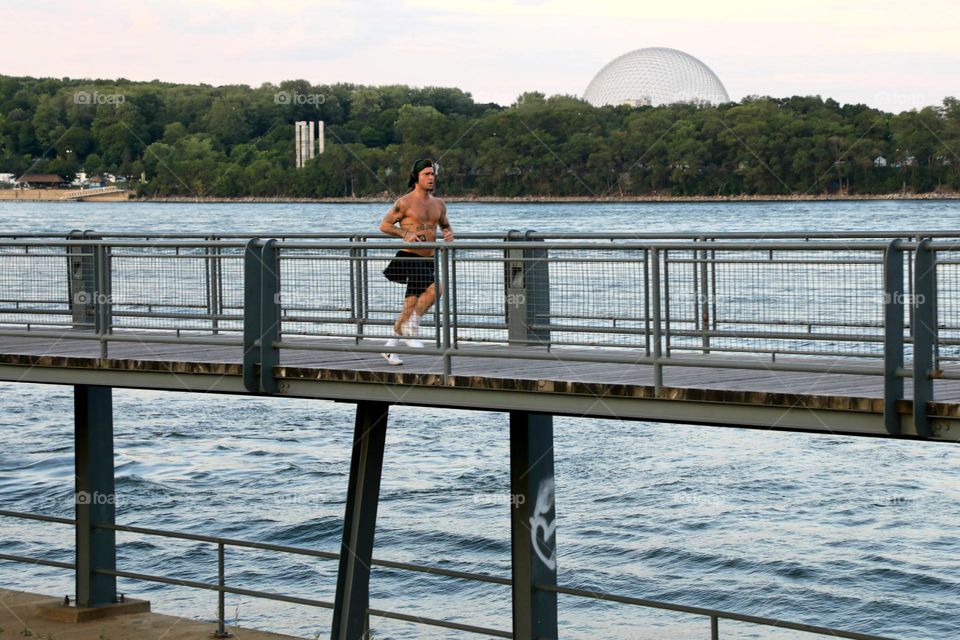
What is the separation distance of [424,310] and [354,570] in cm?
246

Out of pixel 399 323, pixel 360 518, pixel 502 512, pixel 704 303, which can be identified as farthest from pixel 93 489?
pixel 502 512

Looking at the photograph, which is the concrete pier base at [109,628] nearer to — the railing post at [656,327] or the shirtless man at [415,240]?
the shirtless man at [415,240]

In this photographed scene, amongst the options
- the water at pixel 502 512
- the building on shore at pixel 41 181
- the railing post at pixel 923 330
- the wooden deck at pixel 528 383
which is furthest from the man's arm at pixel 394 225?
the building on shore at pixel 41 181

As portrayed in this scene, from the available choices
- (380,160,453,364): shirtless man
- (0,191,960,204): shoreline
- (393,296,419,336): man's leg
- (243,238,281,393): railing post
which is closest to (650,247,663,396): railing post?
(380,160,453,364): shirtless man

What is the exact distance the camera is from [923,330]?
28.8ft

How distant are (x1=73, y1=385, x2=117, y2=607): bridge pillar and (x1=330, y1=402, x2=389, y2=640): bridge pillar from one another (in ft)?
9.83

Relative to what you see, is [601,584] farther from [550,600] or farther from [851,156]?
[851,156]

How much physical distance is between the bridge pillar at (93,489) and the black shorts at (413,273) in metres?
4.06

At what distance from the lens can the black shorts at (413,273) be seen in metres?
11.7

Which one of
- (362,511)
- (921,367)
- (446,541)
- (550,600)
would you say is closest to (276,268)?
(362,511)

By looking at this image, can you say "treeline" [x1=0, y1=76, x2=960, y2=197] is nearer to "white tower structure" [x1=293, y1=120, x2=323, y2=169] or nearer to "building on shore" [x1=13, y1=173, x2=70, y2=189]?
"white tower structure" [x1=293, y1=120, x2=323, y2=169]

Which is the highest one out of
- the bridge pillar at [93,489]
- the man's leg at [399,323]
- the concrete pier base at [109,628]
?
the man's leg at [399,323]

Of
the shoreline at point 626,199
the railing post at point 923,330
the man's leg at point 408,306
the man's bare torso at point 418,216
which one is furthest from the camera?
the shoreline at point 626,199

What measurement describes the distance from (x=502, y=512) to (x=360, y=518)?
2269 centimetres
